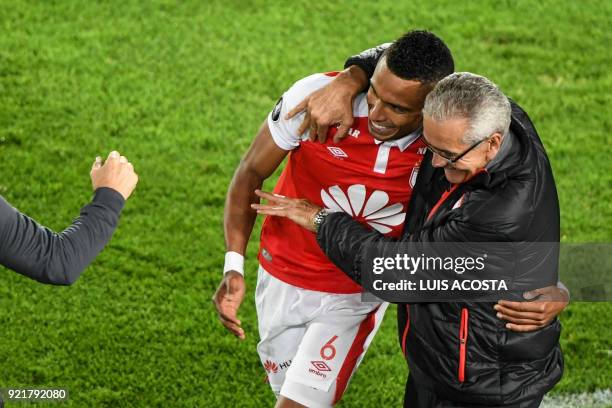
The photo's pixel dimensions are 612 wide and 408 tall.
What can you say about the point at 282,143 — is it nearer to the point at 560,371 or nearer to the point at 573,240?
the point at 560,371

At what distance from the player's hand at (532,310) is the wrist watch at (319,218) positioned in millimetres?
744

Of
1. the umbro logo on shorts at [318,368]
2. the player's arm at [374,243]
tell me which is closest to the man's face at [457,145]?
the player's arm at [374,243]

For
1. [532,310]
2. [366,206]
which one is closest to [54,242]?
[366,206]

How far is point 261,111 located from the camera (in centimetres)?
823

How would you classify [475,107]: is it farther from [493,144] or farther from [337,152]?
[337,152]

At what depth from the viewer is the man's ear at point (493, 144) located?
3730 millimetres

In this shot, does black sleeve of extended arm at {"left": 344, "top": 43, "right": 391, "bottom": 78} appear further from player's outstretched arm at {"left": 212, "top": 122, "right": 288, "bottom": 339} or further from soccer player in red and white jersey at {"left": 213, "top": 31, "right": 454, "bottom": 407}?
player's outstretched arm at {"left": 212, "top": 122, "right": 288, "bottom": 339}

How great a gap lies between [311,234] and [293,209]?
1.23 feet

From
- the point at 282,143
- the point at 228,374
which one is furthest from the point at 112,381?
the point at 282,143

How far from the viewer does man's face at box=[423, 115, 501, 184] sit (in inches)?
147

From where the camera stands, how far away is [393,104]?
4.17 m

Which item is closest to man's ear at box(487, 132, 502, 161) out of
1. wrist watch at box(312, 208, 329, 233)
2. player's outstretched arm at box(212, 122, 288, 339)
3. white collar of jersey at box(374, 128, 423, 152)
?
white collar of jersey at box(374, 128, 423, 152)

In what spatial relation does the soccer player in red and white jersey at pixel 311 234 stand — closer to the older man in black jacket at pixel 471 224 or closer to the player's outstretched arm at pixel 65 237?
the older man in black jacket at pixel 471 224

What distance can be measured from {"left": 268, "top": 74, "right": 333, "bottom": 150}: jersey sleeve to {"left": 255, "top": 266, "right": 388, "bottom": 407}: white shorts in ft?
2.14
